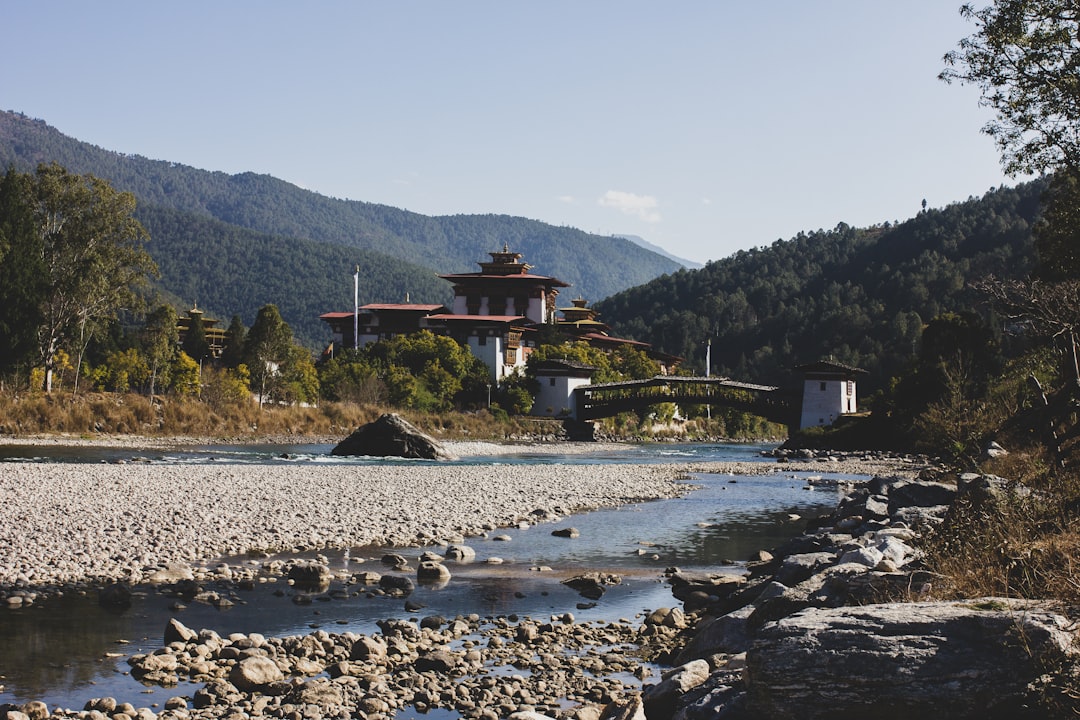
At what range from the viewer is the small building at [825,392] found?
74.0m

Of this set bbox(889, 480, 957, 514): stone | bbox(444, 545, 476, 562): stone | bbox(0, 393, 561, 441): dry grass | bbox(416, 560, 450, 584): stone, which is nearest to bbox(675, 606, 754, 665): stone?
bbox(416, 560, 450, 584): stone

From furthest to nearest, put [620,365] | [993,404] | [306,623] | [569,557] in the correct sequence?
[620,365], [993,404], [569,557], [306,623]

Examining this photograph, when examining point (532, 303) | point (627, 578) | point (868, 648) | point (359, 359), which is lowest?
point (627, 578)

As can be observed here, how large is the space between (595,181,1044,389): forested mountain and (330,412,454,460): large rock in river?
6623 centimetres

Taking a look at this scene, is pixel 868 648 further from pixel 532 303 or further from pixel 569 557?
pixel 532 303

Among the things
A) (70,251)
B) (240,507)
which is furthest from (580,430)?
(240,507)

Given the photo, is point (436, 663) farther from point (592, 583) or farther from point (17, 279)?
point (17, 279)

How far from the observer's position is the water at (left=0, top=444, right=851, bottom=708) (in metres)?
9.88

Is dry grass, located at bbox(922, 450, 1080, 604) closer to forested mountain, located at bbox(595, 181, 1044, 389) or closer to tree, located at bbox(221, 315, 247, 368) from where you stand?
tree, located at bbox(221, 315, 247, 368)

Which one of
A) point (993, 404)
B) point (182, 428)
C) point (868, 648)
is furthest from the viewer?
point (182, 428)

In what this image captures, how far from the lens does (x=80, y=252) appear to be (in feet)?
177

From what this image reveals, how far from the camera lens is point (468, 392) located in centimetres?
7819

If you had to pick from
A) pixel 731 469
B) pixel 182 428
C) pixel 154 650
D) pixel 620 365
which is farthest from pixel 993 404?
pixel 620 365

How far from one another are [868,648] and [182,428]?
5403 cm
